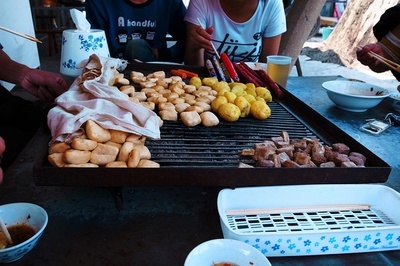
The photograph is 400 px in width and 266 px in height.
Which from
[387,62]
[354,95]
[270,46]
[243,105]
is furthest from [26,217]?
[270,46]

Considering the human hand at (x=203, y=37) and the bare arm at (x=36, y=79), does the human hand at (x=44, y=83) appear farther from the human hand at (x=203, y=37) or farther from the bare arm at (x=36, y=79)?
the human hand at (x=203, y=37)

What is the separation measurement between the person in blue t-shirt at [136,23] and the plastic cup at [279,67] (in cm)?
124

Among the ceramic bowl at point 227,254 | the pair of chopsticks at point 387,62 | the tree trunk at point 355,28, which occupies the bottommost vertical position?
the tree trunk at point 355,28

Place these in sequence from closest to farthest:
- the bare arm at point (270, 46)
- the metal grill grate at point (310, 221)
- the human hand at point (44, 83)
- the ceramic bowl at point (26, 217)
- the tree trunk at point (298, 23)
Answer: the ceramic bowl at point (26, 217) < the metal grill grate at point (310, 221) < the human hand at point (44, 83) < the bare arm at point (270, 46) < the tree trunk at point (298, 23)

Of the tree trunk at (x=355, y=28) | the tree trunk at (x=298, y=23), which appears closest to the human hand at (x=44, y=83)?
→ the tree trunk at (x=298, y=23)

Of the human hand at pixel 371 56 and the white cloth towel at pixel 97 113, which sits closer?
the white cloth towel at pixel 97 113

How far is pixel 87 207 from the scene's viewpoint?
1406mm

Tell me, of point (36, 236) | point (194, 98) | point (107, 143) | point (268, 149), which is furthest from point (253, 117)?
point (36, 236)

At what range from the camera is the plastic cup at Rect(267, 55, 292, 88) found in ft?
9.05

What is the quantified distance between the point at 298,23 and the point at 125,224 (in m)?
4.30

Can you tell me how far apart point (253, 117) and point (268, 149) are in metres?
0.61

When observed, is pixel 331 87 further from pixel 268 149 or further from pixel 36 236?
pixel 36 236

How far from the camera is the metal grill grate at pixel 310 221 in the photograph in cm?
123

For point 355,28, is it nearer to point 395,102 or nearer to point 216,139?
point 395,102
